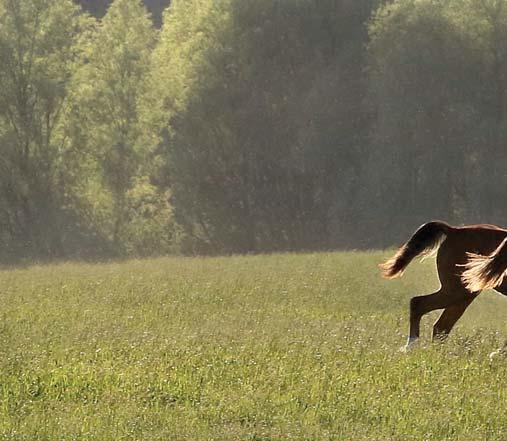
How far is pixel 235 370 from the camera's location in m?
10.6

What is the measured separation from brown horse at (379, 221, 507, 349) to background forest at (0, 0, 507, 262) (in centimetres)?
2857

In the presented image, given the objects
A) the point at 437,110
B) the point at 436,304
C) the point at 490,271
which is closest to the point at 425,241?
the point at 436,304

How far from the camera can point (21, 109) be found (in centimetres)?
4244

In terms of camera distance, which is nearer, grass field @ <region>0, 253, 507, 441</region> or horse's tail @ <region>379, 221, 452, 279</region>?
grass field @ <region>0, 253, 507, 441</region>

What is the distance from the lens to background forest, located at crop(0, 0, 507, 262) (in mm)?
42469

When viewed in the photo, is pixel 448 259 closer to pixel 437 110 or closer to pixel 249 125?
pixel 437 110

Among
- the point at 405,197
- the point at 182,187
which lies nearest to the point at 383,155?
the point at 405,197

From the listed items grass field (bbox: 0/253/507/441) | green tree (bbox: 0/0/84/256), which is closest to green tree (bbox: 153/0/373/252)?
green tree (bbox: 0/0/84/256)

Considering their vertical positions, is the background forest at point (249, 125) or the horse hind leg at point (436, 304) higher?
the background forest at point (249, 125)

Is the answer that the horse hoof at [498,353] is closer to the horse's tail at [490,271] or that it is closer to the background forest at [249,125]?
the horse's tail at [490,271]

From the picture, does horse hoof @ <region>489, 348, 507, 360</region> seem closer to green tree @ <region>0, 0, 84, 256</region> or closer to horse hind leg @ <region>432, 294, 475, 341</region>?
horse hind leg @ <region>432, 294, 475, 341</region>

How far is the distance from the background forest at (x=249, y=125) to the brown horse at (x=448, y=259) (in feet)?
93.7

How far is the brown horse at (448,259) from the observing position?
13211mm

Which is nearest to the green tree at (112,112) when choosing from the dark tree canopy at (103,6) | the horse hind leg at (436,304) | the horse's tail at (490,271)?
the horse hind leg at (436,304)
